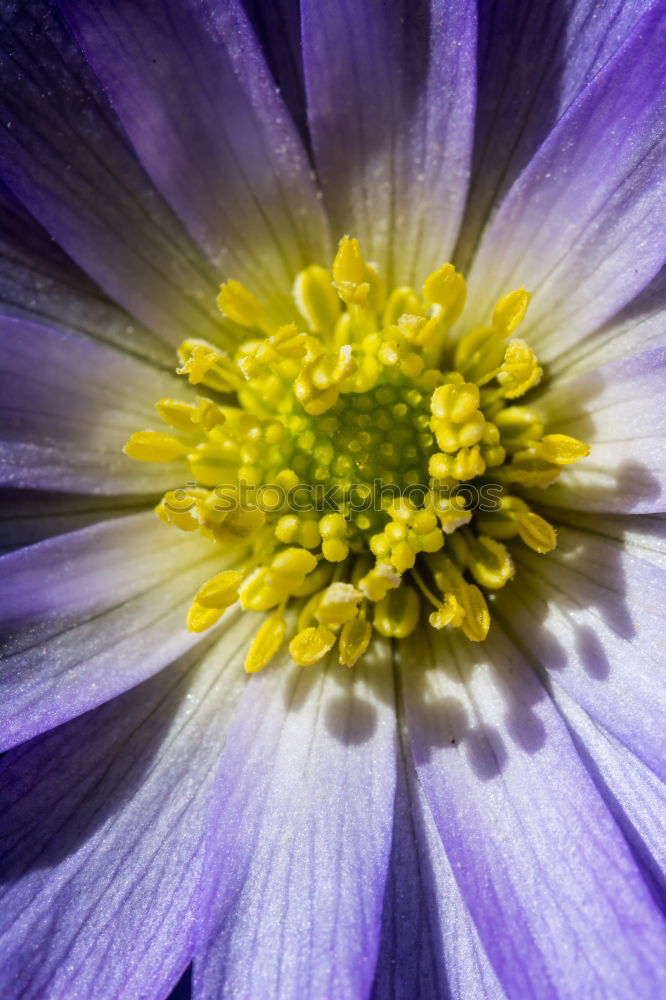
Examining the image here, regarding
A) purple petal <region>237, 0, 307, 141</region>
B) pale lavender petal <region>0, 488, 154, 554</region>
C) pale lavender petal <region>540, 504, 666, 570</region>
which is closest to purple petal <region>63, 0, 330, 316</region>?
purple petal <region>237, 0, 307, 141</region>

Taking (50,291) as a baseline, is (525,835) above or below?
below

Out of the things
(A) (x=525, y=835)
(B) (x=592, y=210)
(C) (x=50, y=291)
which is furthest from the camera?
(C) (x=50, y=291)

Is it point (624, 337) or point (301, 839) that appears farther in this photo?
point (624, 337)

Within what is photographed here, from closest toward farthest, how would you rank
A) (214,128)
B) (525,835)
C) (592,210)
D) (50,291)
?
1. (525,835)
2. (592,210)
3. (214,128)
4. (50,291)

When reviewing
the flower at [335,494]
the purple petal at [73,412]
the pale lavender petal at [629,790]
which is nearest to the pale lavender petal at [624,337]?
the flower at [335,494]

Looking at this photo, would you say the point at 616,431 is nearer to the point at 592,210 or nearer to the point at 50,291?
the point at 592,210

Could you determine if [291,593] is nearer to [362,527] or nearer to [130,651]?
[362,527]

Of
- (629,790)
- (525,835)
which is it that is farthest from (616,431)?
(525,835)

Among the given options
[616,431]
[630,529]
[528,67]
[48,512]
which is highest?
[528,67]

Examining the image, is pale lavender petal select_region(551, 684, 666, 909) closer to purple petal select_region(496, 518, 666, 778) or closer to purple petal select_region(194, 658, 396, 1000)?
purple petal select_region(496, 518, 666, 778)
